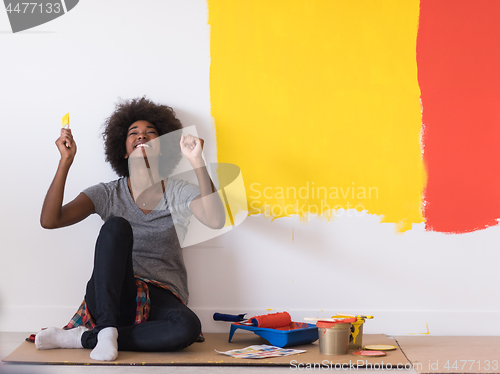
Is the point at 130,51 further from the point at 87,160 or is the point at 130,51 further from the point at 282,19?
the point at 282,19

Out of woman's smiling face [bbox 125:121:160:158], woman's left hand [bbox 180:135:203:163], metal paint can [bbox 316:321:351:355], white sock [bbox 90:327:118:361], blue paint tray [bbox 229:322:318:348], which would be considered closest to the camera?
white sock [bbox 90:327:118:361]

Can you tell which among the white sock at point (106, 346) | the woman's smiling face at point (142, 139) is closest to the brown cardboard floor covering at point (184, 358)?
the white sock at point (106, 346)

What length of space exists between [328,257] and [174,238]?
0.59 meters

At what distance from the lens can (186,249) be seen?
1718 mm

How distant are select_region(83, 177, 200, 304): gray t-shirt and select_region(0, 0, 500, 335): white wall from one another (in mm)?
161

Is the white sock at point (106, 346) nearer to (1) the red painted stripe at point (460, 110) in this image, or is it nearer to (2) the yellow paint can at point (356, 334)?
(2) the yellow paint can at point (356, 334)

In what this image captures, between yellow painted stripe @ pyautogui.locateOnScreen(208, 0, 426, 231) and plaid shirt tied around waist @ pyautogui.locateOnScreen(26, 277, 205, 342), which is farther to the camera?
yellow painted stripe @ pyautogui.locateOnScreen(208, 0, 426, 231)

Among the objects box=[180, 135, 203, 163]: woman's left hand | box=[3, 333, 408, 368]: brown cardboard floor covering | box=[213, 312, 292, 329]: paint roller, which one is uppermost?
box=[180, 135, 203, 163]: woman's left hand

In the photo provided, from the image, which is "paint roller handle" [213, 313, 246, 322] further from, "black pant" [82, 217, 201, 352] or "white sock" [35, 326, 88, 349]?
"white sock" [35, 326, 88, 349]

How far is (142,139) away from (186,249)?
0.45 m

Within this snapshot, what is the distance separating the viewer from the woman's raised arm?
1.45 m

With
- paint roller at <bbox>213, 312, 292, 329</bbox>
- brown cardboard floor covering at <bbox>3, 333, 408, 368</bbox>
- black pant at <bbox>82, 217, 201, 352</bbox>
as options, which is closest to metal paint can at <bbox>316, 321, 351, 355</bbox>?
brown cardboard floor covering at <bbox>3, 333, 408, 368</bbox>

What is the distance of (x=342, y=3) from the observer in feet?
5.70

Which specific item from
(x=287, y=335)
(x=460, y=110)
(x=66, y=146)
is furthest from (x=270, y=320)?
(x=460, y=110)
